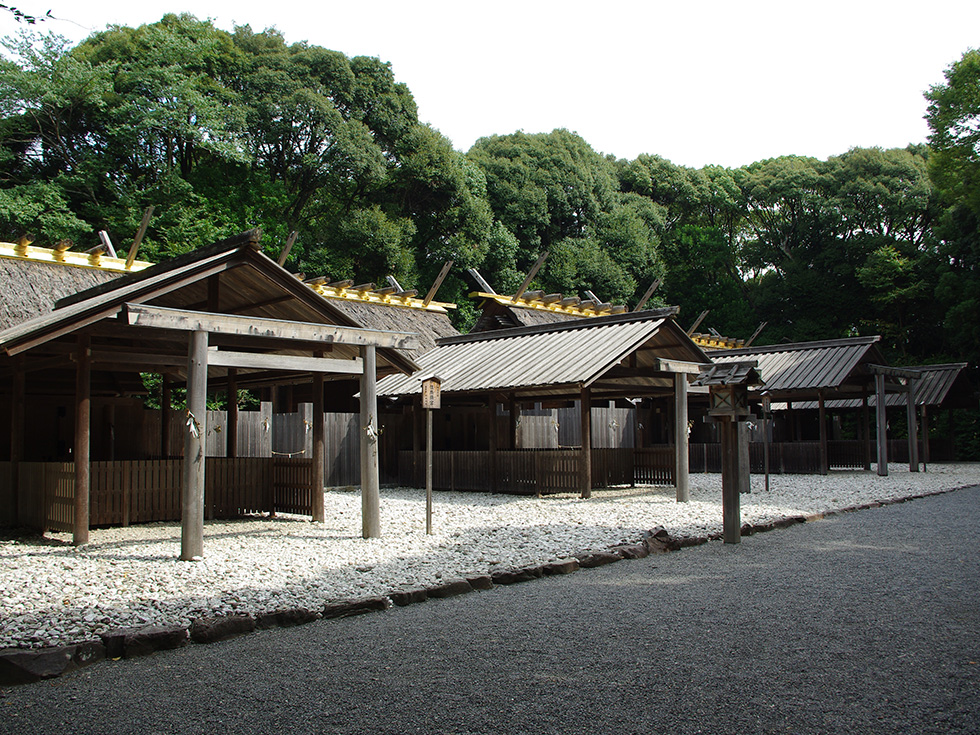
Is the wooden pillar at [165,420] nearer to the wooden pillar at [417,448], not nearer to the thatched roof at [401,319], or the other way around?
the wooden pillar at [417,448]

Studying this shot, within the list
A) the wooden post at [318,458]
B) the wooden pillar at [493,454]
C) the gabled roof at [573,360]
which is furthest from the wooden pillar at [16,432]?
the wooden pillar at [493,454]

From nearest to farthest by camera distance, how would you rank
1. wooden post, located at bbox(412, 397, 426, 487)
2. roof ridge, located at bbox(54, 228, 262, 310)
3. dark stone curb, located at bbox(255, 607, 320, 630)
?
dark stone curb, located at bbox(255, 607, 320, 630), roof ridge, located at bbox(54, 228, 262, 310), wooden post, located at bbox(412, 397, 426, 487)

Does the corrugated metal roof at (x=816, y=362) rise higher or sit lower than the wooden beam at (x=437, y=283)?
lower

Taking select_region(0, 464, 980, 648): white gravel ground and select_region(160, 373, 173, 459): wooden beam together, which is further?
select_region(160, 373, 173, 459): wooden beam

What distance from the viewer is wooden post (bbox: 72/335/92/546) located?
9398 mm

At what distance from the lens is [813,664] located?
15.7 ft

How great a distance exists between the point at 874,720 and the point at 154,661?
13.7 feet

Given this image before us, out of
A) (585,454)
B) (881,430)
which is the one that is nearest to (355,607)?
(585,454)

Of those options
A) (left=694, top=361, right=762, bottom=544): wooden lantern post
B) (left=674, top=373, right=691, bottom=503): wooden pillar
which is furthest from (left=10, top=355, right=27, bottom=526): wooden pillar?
(left=674, top=373, right=691, bottom=503): wooden pillar

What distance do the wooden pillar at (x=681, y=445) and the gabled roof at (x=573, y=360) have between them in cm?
38

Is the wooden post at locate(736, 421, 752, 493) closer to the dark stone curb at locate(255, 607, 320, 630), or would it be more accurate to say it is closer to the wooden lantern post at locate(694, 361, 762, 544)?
the wooden lantern post at locate(694, 361, 762, 544)

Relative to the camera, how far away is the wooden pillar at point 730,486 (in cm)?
958

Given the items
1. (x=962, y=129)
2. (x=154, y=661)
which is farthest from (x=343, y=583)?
(x=962, y=129)

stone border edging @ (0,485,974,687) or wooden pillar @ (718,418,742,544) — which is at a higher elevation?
wooden pillar @ (718,418,742,544)
